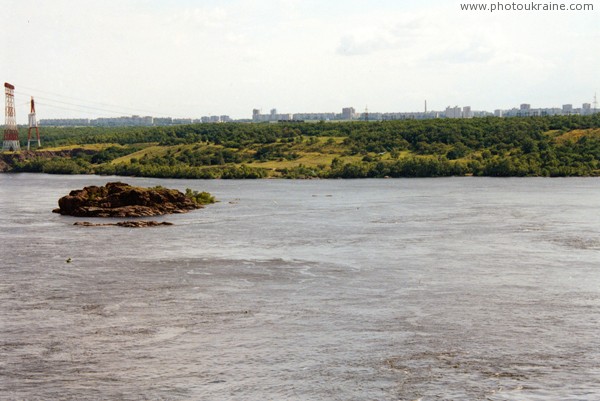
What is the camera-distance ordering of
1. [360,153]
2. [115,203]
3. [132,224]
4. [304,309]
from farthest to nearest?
[360,153], [115,203], [132,224], [304,309]

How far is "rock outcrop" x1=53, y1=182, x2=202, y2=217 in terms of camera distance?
2926 inches

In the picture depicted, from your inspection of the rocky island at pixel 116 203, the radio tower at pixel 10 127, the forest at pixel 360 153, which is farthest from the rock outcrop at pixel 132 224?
the radio tower at pixel 10 127

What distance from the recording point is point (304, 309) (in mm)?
36594

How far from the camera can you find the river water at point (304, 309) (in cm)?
2708

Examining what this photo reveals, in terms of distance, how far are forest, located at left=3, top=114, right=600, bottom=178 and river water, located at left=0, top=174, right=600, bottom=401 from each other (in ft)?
195

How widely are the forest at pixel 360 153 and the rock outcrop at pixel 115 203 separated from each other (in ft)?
178

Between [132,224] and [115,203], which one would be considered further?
[115,203]

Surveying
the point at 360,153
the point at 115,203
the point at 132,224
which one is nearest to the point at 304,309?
the point at 132,224

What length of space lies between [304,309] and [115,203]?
4168cm

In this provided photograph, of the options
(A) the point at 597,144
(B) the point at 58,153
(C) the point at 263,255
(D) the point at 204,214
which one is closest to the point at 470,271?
(C) the point at 263,255

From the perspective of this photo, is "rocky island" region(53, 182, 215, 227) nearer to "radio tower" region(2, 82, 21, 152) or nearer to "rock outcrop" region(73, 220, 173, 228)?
"rock outcrop" region(73, 220, 173, 228)

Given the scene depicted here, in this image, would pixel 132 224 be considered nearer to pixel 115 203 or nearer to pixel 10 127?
pixel 115 203

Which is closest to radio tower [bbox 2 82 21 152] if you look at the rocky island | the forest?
the forest

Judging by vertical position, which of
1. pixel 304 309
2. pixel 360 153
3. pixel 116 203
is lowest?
pixel 304 309
